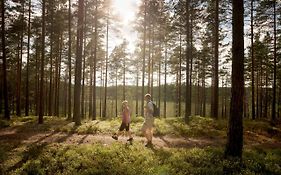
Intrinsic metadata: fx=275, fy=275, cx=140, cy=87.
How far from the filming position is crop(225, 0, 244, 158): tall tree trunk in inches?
390

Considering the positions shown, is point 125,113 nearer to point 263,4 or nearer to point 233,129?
point 233,129

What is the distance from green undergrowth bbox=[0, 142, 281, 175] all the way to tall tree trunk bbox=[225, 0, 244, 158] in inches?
25.0

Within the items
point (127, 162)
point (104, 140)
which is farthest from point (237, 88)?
point (104, 140)

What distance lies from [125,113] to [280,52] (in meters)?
24.1

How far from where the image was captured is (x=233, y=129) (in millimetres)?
10070

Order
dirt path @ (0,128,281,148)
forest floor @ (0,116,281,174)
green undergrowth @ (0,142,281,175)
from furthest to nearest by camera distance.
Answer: dirt path @ (0,128,281,148), forest floor @ (0,116,281,174), green undergrowth @ (0,142,281,175)

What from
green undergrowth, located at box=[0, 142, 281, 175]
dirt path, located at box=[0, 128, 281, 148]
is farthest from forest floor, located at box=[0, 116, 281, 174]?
green undergrowth, located at box=[0, 142, 281, 175]

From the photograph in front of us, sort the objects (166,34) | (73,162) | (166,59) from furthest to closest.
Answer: (166,59) → (166,34) → (73,162)

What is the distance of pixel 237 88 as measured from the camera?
32.4 feet

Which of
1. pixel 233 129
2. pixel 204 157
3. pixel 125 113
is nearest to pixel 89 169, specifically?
pixel 204 157

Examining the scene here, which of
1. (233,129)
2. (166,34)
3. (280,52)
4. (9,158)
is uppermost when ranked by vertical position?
(166,34)

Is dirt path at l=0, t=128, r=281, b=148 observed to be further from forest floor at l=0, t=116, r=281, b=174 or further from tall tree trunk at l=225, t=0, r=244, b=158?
tall tree trunk at l=225, t=0, r=244, b=158

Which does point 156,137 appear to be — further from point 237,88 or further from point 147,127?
point 237,88

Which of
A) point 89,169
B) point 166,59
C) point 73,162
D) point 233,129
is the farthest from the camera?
point 166,59
